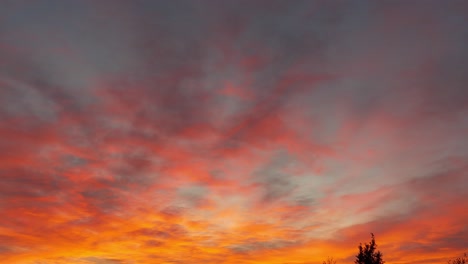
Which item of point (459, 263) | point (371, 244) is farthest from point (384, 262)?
point (459, 263)

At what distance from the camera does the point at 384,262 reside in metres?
72.4

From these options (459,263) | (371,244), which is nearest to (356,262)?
(371,244)

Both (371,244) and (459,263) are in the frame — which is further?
(459,263)

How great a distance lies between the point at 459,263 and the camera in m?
78.8

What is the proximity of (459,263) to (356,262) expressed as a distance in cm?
1729

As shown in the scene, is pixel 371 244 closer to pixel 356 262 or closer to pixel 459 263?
pixel 356 262

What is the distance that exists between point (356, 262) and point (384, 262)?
362 centimetres

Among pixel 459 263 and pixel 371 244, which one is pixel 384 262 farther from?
pixel 459 263

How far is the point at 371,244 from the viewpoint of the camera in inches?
2844

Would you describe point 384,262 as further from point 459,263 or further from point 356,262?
point 459,263

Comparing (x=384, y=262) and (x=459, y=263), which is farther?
(x=459, y=263)

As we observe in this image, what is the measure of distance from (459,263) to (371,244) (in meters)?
16.2

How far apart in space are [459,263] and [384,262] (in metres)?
14.2

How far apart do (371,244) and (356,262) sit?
3163 mm
